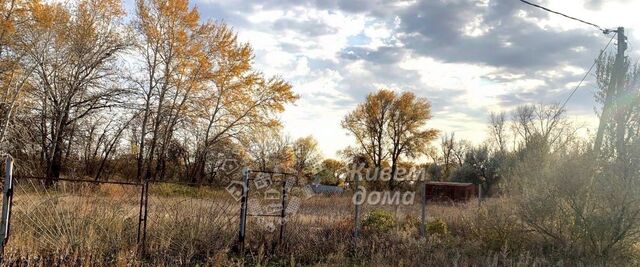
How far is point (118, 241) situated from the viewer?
7.65 m

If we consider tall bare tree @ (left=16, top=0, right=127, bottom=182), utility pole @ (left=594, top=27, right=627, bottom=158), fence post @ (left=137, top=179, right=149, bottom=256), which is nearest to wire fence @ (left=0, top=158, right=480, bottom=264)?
fence post @ (left=137, top=179, right=149, bottom=256)

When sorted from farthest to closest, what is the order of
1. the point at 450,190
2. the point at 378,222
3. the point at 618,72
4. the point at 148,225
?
the point at 450,190 → the point at 618,72 → the point at 378,222 → the point at 148,225

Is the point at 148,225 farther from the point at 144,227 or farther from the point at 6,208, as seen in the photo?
the point at 6,208

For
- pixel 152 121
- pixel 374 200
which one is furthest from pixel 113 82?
pixel 374 200

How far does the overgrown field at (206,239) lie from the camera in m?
7.08

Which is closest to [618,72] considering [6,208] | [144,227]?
[144,227]

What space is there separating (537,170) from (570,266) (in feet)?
7.84

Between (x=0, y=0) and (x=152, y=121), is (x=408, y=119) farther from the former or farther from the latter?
(x=0, y=0)

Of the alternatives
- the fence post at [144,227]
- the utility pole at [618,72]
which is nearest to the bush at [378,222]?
the fence post at [144,227]

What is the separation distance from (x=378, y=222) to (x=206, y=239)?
4.53 m

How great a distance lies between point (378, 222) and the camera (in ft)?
37.7

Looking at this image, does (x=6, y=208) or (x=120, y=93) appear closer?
(x=6, y=208)

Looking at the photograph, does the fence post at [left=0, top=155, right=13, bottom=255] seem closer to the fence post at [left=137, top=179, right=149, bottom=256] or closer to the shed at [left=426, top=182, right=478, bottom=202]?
the fence post at [left=137, top=179, right=149, bottom=256]

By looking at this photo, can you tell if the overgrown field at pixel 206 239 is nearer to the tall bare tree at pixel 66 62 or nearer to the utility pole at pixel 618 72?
the utility pole at pixel 618 72
